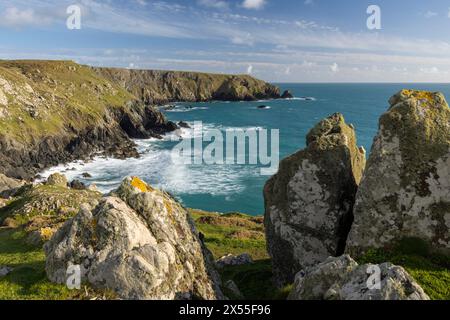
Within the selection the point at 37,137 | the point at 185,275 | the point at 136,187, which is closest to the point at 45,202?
the point at 136,187

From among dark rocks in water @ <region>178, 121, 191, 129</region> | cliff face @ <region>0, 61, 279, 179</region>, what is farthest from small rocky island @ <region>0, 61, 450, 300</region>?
dark rocks in water @ <region>178, 121, 191, 129</region>

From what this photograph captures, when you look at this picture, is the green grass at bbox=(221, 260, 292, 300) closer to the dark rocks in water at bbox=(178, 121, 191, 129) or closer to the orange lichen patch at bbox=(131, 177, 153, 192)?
the orange lichen patch at bbox=(131, 177, 153, 192)

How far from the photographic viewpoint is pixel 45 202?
38031 millimetres

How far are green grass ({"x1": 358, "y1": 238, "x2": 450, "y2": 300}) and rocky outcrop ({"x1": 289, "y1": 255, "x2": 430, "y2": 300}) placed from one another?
375cm

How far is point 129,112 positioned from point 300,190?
13531 centimetres

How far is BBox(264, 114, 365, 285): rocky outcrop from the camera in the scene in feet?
71.2

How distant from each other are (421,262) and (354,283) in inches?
262

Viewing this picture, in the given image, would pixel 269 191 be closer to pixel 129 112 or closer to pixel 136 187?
pixel 136 187

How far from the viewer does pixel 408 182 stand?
62.3 feet

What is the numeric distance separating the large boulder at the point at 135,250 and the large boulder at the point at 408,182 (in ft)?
28.1

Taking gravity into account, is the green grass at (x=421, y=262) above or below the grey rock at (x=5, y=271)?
above

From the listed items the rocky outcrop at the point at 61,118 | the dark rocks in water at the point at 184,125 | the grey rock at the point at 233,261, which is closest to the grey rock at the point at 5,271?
the grey rock at the point at 233,261

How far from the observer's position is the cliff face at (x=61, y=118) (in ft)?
308

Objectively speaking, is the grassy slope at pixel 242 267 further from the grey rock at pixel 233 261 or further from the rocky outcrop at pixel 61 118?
the rocky outcrop at pixel 61 118
